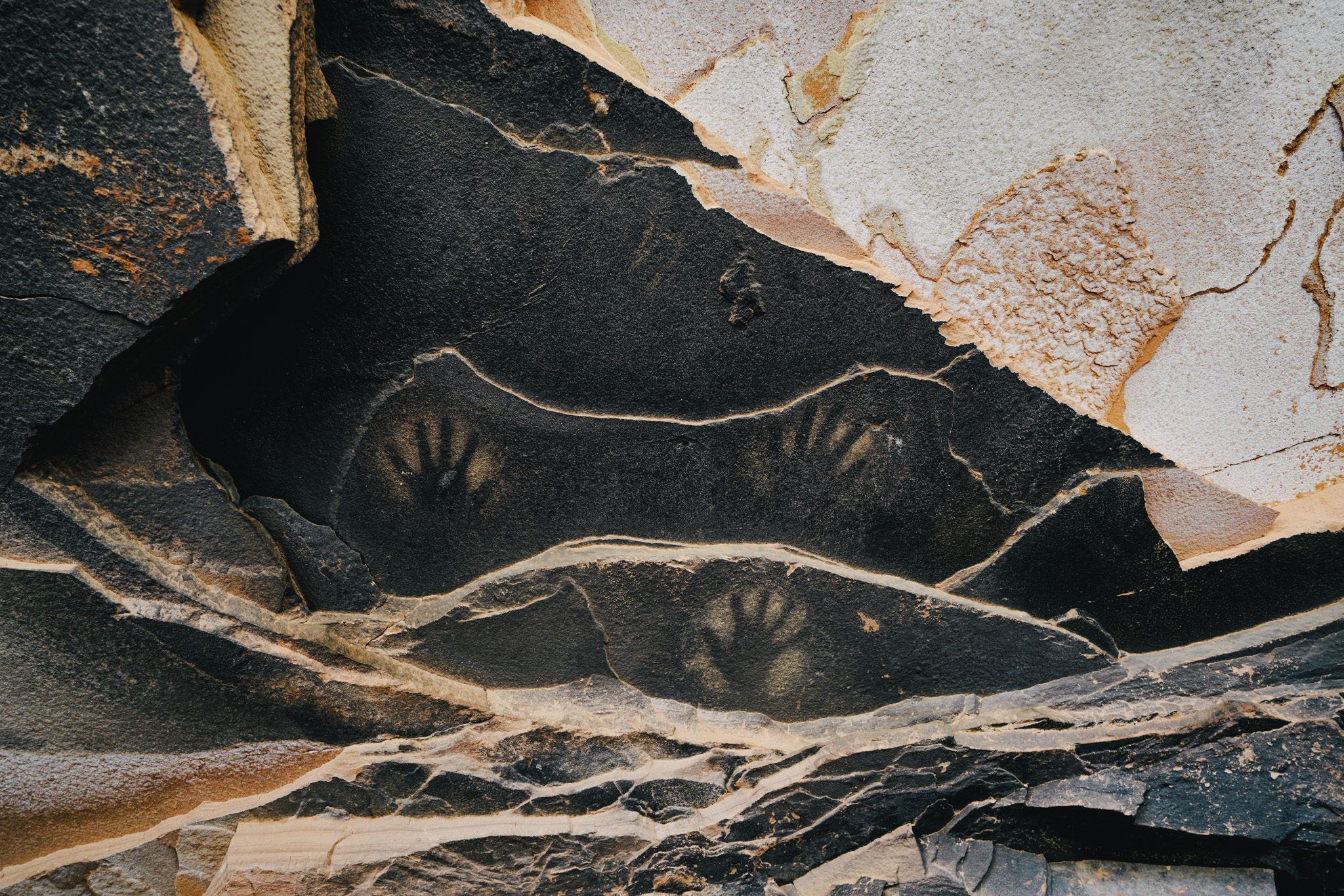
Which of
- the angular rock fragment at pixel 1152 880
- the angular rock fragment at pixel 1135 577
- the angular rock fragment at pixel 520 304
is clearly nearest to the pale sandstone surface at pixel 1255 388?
the angular rock fragment at pixel 1135 577

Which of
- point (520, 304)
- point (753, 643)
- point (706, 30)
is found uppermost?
point (706, 30)

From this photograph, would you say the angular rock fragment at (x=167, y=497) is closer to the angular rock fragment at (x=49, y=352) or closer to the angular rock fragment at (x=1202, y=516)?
the angular rock fragment at (x=49, y=352)

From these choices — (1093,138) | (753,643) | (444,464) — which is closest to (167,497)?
(444,464)

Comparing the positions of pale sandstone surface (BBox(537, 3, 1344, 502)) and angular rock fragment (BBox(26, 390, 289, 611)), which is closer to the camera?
angular rock fragment (BBox(26, 390, 289, 611))

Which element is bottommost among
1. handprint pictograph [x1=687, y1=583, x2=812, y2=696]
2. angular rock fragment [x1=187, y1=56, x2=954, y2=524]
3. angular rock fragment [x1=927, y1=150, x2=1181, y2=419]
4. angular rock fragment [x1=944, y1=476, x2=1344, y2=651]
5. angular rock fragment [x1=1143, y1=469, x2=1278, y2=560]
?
handprint pictograph [x1=687, y1=583, x2=812, y2=696]

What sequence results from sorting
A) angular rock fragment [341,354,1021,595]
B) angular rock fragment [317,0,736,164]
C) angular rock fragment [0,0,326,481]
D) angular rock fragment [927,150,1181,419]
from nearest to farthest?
angular rock fragment [0,0,326,481] → angular rock fragment [317,0,736,164] → angular rock fragment [341,354,1021,595] → angular rock fragment [927,150,1181,419]

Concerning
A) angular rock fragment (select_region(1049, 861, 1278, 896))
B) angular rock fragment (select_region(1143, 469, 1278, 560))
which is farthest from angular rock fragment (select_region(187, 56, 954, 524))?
angular rock fragment (select_region(1049, 861, 1278, 896))

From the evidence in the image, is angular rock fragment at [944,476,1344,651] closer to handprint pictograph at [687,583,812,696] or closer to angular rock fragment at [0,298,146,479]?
handprint pictograph at [687,583,812,696]

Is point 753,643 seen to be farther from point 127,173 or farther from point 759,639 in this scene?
point 127,173
